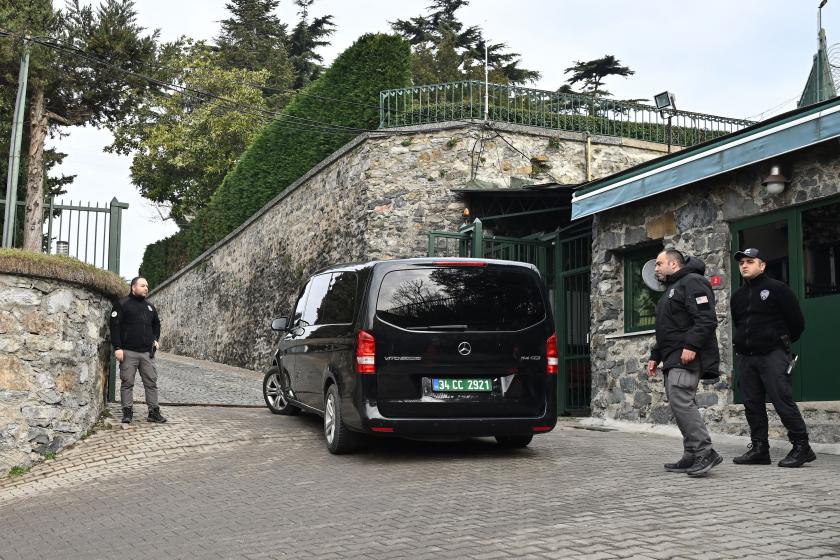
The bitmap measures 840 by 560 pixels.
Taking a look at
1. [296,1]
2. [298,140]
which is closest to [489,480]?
[298,140]

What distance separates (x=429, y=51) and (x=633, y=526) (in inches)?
1760

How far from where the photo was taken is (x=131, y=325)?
1005 centimetres

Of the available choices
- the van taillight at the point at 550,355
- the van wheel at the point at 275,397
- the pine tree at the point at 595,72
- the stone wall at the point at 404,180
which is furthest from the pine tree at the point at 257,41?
the van taillight at the point at 550,355

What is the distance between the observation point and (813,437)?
8773mm

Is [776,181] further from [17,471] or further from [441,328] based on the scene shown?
[17,471]

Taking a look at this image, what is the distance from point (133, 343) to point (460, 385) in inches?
175

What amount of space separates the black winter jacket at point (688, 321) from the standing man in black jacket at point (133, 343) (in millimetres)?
5951

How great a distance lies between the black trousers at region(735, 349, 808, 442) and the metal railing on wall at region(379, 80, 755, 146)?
1135 cm

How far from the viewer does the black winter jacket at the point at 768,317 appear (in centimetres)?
727

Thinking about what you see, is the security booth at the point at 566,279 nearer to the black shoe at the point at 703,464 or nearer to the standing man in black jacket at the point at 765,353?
the standing man in black jacket at the point at 765,353

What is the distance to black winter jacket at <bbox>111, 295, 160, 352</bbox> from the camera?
391 inches

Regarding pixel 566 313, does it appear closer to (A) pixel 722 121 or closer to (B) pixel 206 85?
(A) pixel 722 121

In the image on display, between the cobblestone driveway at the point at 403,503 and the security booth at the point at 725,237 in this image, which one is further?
the security booth at the point at 725,237

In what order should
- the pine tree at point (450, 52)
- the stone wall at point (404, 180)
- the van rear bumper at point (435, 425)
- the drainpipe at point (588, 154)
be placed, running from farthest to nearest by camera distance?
the pine tree at point (450, 52) < the drainpipe at point (588, 154) < the stone wall at point (404, 180) < the van rear bumper at point (435, 425)
